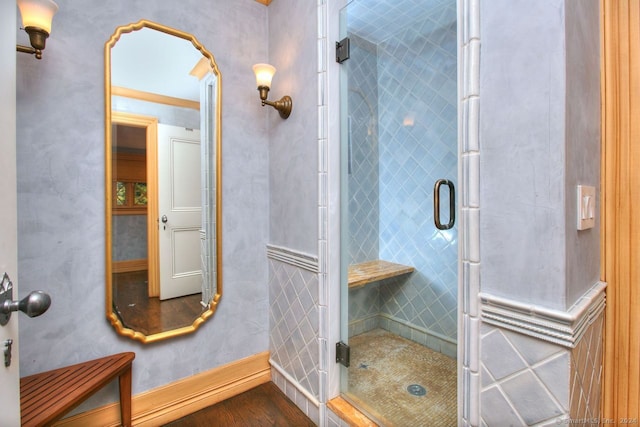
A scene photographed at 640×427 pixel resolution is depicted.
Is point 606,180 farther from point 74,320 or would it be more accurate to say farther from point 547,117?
point 74,320

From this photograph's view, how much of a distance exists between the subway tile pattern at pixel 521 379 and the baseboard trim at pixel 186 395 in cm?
136

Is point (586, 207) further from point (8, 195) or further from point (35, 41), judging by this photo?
point (35, 41)

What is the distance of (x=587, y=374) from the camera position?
0.87 metres

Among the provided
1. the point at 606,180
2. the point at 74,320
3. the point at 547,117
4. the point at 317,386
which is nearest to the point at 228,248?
the point at 74,320

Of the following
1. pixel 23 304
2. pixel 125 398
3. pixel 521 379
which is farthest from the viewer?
pixel 125 398

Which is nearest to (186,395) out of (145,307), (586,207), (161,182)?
(145,307)

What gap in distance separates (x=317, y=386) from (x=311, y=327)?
290mm

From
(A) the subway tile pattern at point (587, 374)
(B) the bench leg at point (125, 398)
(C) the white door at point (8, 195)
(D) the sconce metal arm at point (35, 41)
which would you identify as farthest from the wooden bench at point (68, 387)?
(A) the subway tile pattern at point (587, 374)

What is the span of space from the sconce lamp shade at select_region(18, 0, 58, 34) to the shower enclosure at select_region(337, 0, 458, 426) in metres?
1.20

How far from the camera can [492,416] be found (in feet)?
2.82

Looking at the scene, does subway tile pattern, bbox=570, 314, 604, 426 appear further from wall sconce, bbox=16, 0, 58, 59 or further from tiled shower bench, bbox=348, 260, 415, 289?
wall sconce, bbox=16, 0, 58, 59

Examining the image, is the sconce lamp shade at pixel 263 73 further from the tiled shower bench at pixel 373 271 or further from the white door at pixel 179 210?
the tiled shower bench at pixel 373 271

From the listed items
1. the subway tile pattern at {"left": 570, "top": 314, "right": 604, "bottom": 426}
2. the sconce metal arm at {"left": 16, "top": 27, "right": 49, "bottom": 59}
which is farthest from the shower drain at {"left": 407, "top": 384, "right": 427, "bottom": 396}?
the sconce metal arm at {"left": 16, "top": 27, "right": 49, "bottom": 59}

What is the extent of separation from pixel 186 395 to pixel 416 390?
49.5 inches
